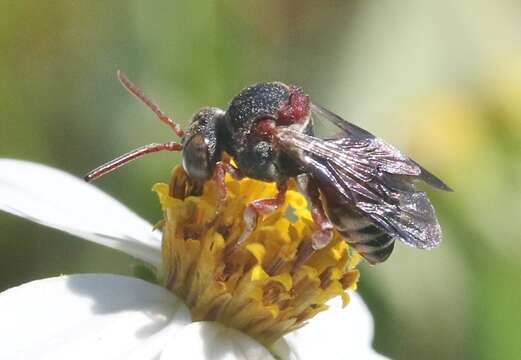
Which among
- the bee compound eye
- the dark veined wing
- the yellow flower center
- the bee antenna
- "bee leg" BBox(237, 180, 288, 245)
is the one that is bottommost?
the yellow flower center

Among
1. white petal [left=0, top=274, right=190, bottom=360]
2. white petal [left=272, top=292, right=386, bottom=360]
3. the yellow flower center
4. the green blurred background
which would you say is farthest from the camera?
the green blurred background

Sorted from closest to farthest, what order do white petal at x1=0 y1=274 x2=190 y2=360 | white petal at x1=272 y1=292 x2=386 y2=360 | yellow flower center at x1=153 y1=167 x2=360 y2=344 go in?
white petal at x1=0 y1=274 x2=190 y2=360 < yellow flower center at x1=153 y1=167 x2=360 y2=344 < white petal at x1=272 y1=292 x2=386 y2=360

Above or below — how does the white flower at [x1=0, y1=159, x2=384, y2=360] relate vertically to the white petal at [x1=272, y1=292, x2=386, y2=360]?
above

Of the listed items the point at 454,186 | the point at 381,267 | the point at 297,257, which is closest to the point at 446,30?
the point at 454,186

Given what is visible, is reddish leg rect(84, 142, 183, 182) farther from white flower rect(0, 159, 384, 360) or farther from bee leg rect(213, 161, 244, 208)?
white flower rect(0, 159, 384, 360)

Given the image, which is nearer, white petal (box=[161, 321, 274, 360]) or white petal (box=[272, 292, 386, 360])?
white petal (box=[161, 321, 274, 360])

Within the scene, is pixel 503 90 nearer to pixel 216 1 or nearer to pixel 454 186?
pixel 454 186

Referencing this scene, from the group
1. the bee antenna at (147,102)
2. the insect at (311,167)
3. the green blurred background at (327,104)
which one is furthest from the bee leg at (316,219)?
the green blurred background at (327,104)

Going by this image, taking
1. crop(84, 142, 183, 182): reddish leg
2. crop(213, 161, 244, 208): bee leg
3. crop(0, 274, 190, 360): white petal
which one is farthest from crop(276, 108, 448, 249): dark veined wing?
crop(0, 274, 190, 360): white petal
